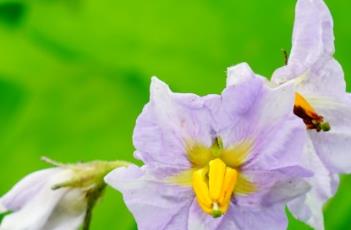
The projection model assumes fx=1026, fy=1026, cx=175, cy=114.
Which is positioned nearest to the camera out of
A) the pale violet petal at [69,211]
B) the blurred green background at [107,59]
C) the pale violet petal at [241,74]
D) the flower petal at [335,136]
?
the pale violet petal at [241,74]

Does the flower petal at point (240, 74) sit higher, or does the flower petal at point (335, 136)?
the flower petal at point (240, 74)

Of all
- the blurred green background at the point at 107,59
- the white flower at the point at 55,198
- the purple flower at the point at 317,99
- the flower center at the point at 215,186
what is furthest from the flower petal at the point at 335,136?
the blurred green background at the point at 107,59

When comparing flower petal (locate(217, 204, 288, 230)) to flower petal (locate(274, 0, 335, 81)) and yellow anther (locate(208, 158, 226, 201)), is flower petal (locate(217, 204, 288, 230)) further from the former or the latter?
flower petal (locate(274, 0, 335, 81))

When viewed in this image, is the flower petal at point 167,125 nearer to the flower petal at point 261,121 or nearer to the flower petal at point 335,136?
the flower petal at point 261,121

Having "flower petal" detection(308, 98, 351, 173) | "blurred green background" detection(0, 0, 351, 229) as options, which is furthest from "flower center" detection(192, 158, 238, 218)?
"blurred green background" detection(0, 0, 351, 229)

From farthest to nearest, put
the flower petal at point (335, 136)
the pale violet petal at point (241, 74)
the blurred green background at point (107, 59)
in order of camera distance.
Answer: the blurred green background at point (107, 59) < the flower petal at point (335, 136) < the pale violet petal at point (241, 74)

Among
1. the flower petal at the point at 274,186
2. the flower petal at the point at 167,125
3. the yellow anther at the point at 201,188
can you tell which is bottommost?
the flower petal at the point at 274,186

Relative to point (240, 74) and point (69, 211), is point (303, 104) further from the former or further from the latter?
point (69, 211)

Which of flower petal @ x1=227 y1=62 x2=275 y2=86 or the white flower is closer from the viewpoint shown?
flower petal @ x1=227 y1=62 x2=275 y2=86

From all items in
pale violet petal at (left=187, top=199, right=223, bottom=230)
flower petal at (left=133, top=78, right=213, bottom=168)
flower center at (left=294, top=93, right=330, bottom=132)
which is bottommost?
pale violet petal at (left=187, top=199, right=223, bottom=230)
